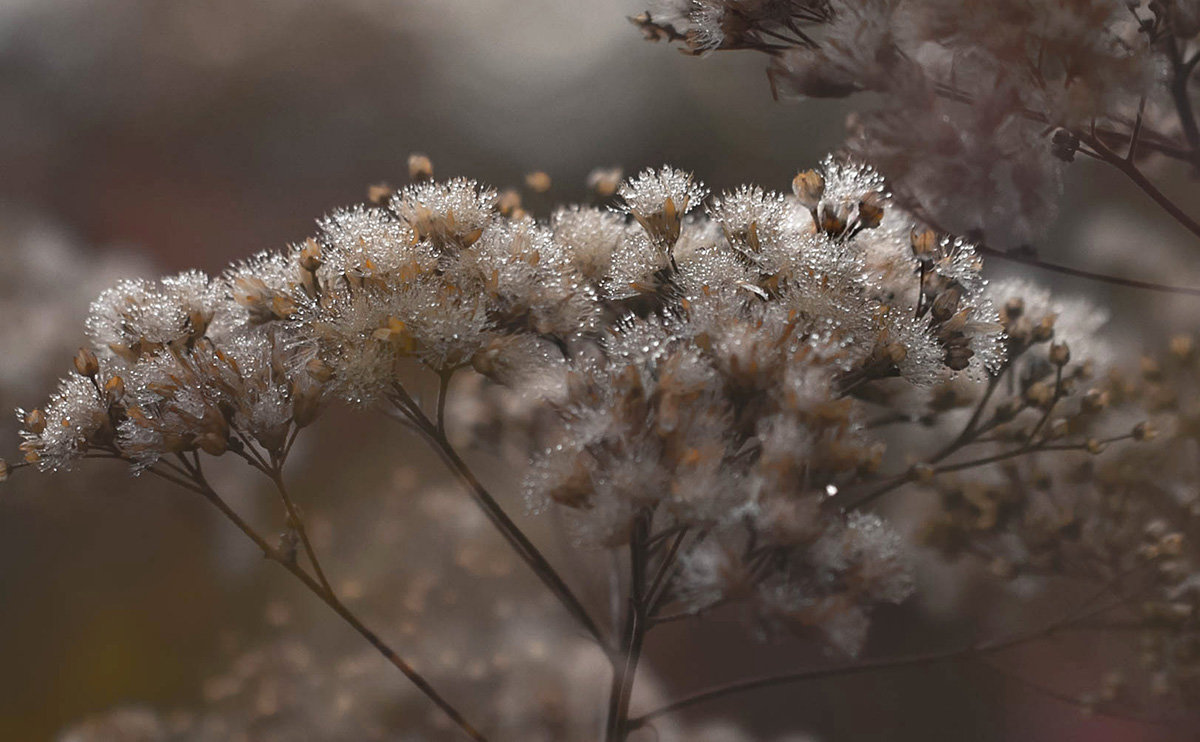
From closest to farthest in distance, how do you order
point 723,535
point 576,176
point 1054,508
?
point 723,535
point 1054,508
point 576,176

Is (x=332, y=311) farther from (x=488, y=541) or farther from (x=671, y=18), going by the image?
(x=488, y=541)

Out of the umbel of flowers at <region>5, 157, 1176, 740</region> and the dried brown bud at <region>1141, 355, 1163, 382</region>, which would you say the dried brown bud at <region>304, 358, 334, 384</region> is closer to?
the umbel of flowers at <region>5, 157, 1176, 740</region>

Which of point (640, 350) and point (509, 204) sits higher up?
point (509, 204)

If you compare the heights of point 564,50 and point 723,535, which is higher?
point 564,50

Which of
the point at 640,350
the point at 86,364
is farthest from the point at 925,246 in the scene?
the point at 86,364

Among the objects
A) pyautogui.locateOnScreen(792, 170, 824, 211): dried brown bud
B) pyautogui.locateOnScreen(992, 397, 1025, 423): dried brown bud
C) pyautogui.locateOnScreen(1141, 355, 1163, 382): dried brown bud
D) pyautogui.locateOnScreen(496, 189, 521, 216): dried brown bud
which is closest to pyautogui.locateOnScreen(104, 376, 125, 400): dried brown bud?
pyautogui.locateOnScreen(496, 189, 521, 216): dried brown bud

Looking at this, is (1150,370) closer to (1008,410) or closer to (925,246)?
(1008,410)

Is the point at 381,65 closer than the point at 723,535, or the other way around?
the point at 723,535

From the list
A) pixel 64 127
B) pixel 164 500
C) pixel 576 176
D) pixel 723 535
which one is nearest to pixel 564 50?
pixel 576 176
